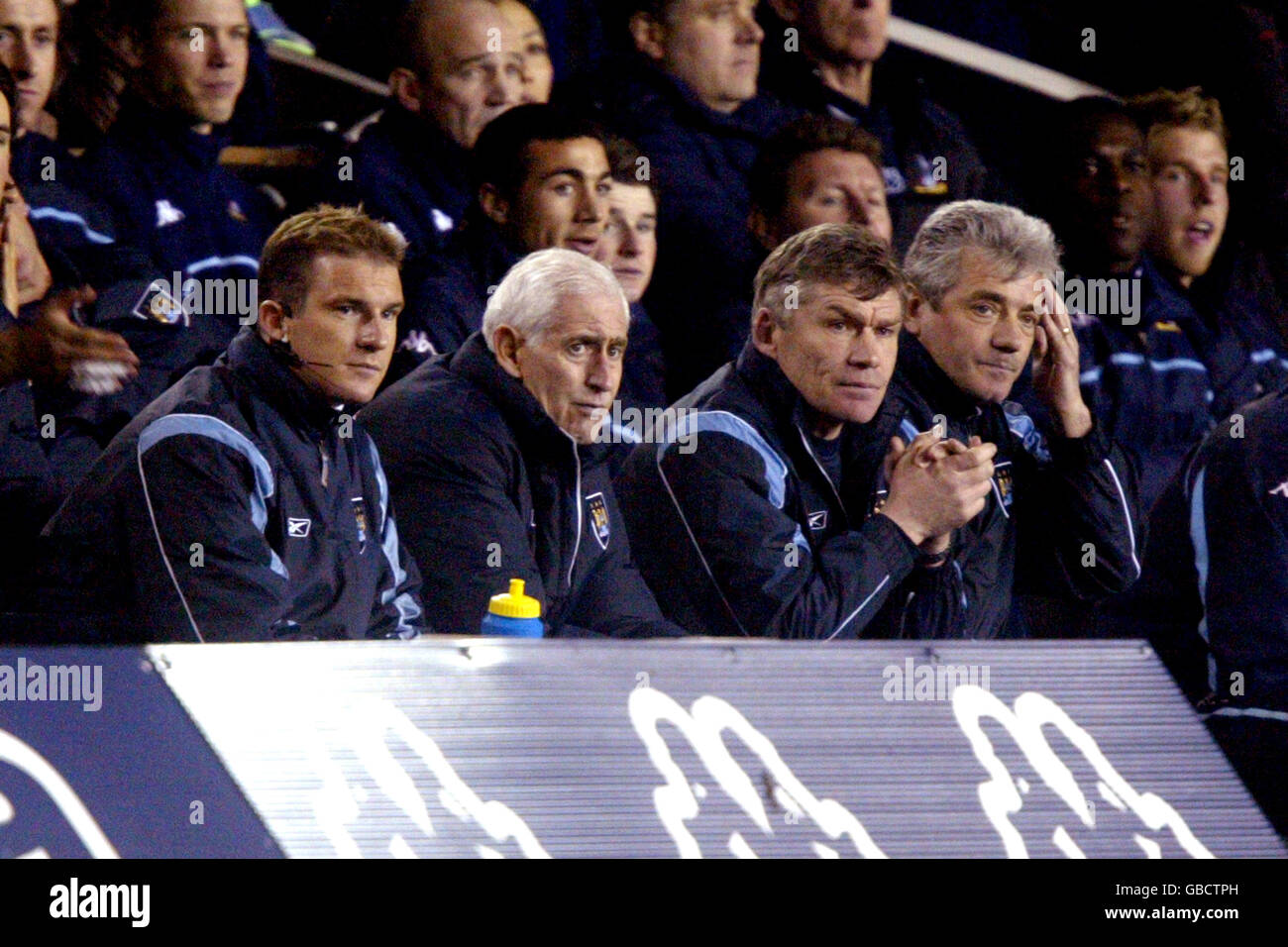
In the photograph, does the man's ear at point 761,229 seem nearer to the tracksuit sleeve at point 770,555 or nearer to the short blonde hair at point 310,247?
the tracksuit sleeve at point 770,555

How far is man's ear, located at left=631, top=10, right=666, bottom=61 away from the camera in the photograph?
5.20 m

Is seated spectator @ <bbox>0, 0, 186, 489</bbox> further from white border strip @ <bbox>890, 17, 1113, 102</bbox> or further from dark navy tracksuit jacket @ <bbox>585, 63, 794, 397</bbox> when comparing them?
white border strip @ <bbox>890, 17, 1113, 102</bbox>

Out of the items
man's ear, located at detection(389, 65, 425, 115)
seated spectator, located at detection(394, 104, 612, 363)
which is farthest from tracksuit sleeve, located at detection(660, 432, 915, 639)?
man's ear, located at detection(389, 65, 425, 115)

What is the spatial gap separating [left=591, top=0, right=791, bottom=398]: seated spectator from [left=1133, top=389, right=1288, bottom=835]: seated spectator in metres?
1.12

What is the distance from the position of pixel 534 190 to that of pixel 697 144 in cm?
72

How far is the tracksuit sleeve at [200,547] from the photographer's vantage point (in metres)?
3.21

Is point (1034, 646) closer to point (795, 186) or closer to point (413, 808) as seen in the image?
point (413, 808)

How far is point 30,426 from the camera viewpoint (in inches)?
143

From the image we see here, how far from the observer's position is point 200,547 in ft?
10.5

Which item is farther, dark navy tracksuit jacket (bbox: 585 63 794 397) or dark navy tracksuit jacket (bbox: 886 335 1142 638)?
dark navy tracksuit jacket (bbox: 585 63 794 397)

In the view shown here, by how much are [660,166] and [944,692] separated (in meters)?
2.44

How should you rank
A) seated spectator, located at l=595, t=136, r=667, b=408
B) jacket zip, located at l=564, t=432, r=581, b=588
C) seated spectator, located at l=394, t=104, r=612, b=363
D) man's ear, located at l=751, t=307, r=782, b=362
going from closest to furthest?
jacket zip, located at l=564, t=432, r=581, b=588, man's ear, located at l=751, t=307, r=782, b=362, seated spectator, located at l=394, t=104, r=612, b=363, seated spectator, located at l=595, t=136, r=667, b=408

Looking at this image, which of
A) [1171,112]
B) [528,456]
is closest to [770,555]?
[528,456]
